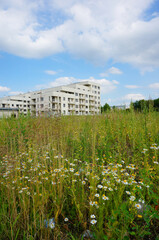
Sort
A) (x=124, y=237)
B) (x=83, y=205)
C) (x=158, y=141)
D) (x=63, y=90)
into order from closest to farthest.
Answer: (x=124, y=237) → (x=83, y=205) → (x=158, y=141) → (x=63, y=90)

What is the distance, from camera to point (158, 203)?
184 centimetres

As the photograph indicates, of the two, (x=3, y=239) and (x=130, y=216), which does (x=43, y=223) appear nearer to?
(x=3, y=239)

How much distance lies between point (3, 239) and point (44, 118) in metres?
2.17

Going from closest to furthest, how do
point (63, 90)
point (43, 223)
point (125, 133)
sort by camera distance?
point (43, 223), point (125, 133), point (63, 90)

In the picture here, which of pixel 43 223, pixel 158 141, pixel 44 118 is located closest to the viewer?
pixel 43 223

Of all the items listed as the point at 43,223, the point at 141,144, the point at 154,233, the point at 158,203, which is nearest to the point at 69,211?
the point at 43,223

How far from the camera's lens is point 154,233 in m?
1.62

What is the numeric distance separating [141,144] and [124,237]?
89.6 inches

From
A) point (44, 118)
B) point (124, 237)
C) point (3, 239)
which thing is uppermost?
point (44, 118)

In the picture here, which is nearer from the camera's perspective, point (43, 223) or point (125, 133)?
point (43, 223)

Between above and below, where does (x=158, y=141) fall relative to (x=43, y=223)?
above

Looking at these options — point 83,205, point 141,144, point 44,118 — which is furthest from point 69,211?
point 141,144

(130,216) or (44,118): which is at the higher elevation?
(44,118)

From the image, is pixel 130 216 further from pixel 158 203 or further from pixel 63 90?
pixel 63 90
